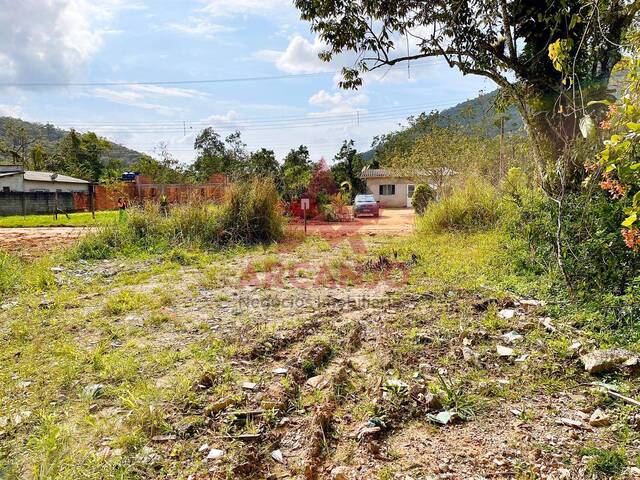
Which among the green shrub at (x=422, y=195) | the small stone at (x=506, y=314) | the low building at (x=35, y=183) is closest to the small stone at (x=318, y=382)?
the small stone at (x=506, y=314)

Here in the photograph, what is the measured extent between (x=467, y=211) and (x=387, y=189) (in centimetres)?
2056

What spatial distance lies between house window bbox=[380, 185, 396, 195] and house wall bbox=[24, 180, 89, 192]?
21.1 meters

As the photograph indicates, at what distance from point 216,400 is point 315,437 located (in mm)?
787

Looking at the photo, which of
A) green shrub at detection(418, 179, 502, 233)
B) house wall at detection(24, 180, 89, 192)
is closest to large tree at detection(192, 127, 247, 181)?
house wall at detection(24, 180, 89, 192)

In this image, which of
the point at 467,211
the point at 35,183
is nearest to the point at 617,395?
the point at 467,211

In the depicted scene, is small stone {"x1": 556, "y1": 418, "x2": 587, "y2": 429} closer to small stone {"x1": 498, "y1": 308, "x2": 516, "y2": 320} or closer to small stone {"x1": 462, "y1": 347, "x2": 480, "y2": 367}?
small stone {"x1": 462, "y1": 347, "x2": 480, "y2": 367}

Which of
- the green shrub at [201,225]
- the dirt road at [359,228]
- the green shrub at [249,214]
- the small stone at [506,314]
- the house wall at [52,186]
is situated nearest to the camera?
the small stone at [506,314]

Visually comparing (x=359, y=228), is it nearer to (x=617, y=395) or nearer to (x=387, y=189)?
(x=617, y=395)

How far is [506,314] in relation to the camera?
4035mm

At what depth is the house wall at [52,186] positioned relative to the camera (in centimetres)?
2439

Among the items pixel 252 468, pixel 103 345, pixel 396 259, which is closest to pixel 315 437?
pixel 252 468

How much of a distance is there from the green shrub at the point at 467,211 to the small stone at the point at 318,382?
7.14 meters

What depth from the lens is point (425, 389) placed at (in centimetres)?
269

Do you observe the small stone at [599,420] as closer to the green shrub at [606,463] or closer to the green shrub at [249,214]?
the green shrub at [606,463]
